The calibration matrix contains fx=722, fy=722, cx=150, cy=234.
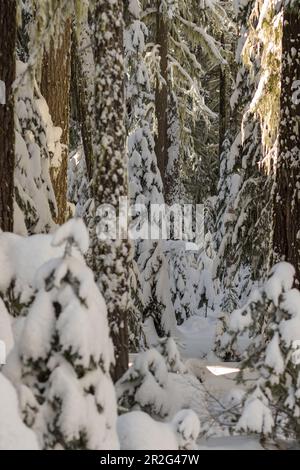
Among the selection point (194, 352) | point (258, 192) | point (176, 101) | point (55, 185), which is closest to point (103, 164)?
point (55, 185)

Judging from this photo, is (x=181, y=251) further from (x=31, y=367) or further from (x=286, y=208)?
(x=31, y=367)

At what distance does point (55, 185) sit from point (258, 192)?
4420mm

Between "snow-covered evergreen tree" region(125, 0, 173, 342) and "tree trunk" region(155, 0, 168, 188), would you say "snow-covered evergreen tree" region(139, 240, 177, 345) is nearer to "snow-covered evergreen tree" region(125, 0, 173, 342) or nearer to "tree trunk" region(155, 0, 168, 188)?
"snow-covered evergreen tree" region(125, 0, 173, 342)

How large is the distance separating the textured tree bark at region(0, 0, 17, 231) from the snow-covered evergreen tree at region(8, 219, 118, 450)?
264 centimetres

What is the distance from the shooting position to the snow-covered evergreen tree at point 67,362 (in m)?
4.41

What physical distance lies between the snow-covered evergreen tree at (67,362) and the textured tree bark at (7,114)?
8.67 feet

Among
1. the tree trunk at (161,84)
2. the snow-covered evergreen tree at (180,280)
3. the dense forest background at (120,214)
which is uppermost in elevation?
the tree trunk at (161,84)

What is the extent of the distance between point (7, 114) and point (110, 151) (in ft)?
3.72

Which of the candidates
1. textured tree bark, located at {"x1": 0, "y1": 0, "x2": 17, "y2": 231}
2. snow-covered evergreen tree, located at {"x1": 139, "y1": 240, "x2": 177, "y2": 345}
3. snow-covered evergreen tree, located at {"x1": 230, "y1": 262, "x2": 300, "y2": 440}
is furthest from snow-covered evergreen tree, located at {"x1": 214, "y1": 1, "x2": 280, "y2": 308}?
snow-covered evergreen tree, located at {"x1": 230, "y1": 262, "x2": 300, "y2": 440}

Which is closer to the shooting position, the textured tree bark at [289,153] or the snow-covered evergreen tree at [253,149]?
the textured tree bark at [289,153]

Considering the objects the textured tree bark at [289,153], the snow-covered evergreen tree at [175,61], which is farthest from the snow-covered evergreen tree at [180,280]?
the textured tree bark at [289,153]

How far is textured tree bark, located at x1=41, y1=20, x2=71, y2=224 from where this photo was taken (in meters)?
10.7

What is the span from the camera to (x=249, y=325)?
670cm

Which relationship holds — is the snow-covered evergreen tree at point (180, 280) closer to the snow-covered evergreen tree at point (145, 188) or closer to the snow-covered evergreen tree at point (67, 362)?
the snow-covered evergreen tree at point (145, 188)
